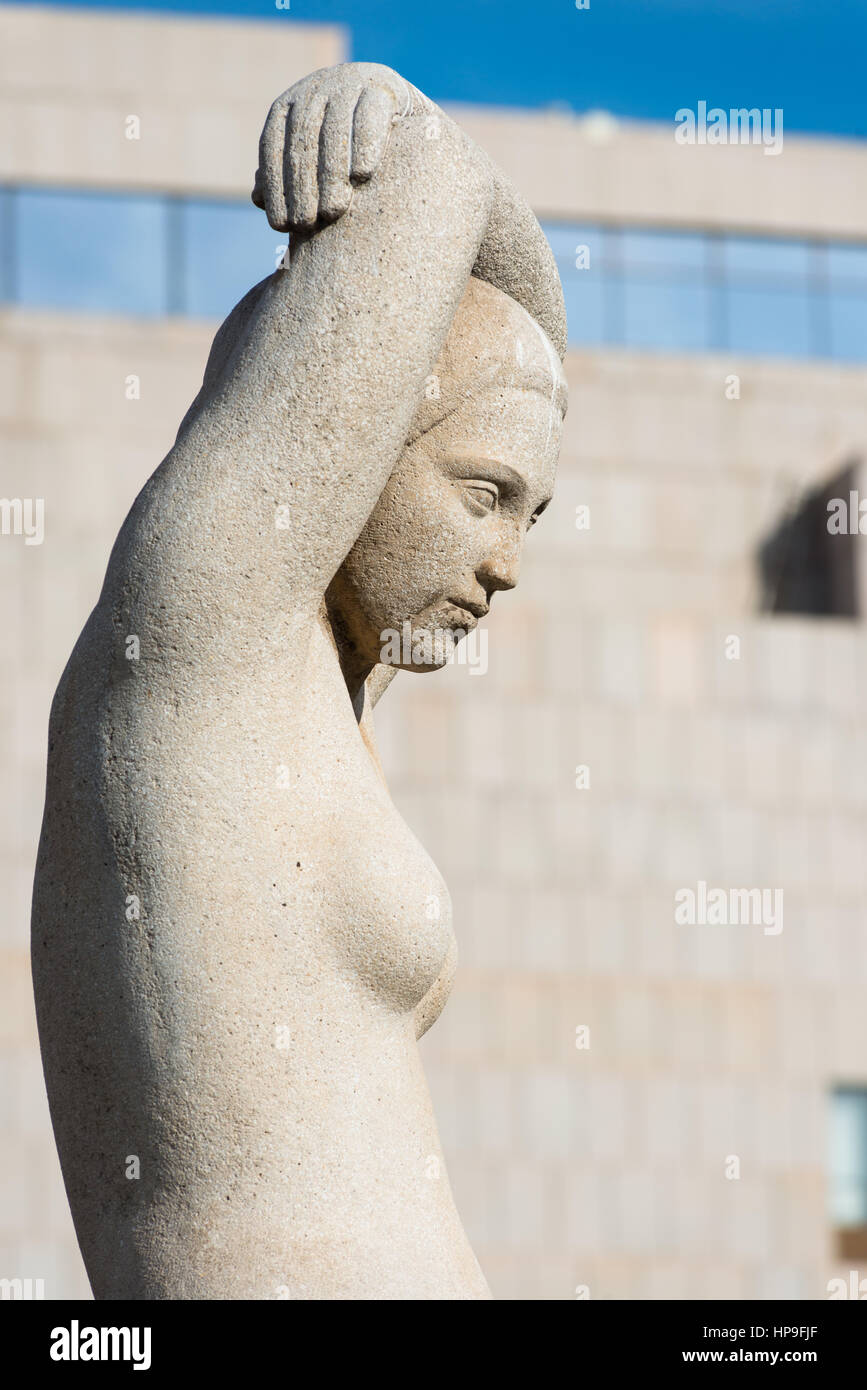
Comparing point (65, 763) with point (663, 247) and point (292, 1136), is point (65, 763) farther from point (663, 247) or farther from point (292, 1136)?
point (663, 247)

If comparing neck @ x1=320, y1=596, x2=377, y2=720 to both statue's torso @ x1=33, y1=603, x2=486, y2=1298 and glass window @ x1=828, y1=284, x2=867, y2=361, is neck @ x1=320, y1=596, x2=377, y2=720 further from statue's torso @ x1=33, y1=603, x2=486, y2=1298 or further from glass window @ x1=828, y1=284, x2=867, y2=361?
glass window @ x1=828, y1=284, x2=867, y2=361

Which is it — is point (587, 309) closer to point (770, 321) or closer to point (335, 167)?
point (770, 321)

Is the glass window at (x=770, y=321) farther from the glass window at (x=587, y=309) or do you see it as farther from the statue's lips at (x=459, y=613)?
the statue's lips at (x=459, y=613)

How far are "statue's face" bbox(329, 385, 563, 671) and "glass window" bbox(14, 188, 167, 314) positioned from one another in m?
21.2

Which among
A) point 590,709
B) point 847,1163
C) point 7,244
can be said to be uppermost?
point 7,244

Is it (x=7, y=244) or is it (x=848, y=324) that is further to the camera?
(x=848, y=324)

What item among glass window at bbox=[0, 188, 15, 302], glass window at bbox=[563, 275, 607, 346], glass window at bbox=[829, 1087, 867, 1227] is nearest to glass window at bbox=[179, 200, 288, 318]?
glass window at bbox=[0, 188, 15, 302]

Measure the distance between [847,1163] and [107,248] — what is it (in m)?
13.1

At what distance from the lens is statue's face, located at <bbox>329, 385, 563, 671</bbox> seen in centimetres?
541

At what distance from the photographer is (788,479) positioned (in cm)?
2852

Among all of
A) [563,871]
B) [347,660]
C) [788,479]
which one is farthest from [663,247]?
[347,660]

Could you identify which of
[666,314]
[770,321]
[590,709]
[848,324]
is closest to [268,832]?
[590,709]

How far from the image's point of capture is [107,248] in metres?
26.4

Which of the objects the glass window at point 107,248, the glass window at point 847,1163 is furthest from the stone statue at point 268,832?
the glass window at point 107,248
